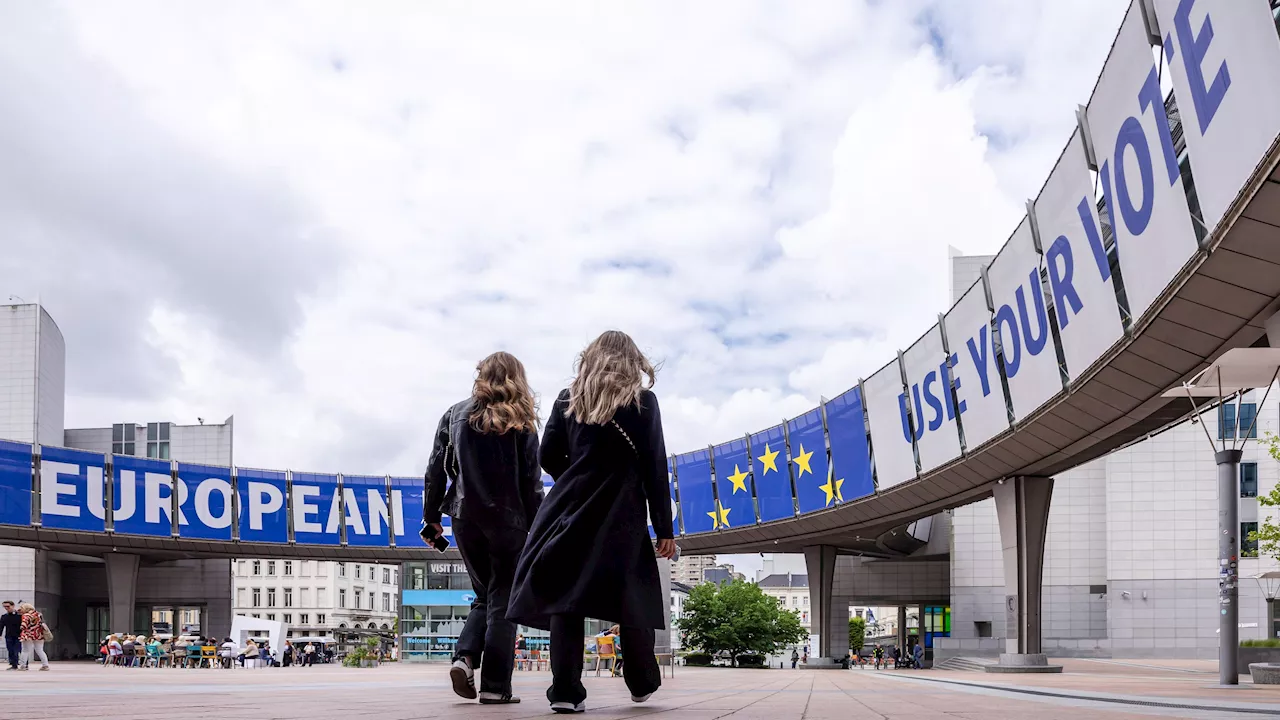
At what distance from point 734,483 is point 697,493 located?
8.00ft

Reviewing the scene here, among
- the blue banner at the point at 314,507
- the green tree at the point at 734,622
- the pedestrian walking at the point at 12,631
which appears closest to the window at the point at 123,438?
the blue banner at the point at 314,507

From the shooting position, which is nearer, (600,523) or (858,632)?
(600,523)

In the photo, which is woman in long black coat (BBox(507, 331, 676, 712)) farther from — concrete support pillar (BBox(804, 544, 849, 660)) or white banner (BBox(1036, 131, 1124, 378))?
concrete support pillar (BBox(804, 544, 849, 660))

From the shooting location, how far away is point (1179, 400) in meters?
18.0

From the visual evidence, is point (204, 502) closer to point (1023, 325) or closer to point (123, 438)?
point (123, 438)

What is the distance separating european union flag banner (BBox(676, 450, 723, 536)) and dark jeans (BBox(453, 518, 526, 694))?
32626mm

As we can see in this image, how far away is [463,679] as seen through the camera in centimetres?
649

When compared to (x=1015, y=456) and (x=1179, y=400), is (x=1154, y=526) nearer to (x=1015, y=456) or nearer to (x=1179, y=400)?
(x=1015, y=456)

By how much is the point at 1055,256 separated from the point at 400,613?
39241 mm

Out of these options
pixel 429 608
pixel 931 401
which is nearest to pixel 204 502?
pixel 429 608

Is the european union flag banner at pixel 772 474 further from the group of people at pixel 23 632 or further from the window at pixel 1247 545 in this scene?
the group of people at pixel 23 632

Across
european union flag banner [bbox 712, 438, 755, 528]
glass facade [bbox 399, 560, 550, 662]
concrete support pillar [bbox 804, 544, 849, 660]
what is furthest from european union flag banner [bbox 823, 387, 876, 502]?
glass facade [bbox 399, 560, 550, 662]

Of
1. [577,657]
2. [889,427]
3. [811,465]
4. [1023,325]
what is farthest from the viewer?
[811,465]

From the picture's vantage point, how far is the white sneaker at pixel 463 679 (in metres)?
6.48
